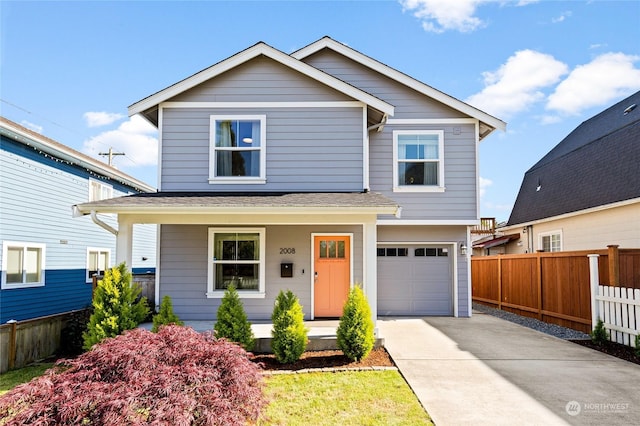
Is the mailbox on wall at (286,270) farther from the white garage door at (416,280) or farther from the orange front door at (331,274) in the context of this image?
the white garage door at (416,280)

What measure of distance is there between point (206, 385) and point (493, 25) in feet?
42.2

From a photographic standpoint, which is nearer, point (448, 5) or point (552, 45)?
point (448, 5)

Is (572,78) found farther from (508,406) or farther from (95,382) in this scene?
(95,382)

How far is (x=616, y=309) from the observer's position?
8164mm

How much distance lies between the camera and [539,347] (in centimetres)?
820

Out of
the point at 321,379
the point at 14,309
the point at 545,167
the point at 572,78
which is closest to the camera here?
the point at 321,379

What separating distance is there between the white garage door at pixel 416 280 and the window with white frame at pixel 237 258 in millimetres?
3683

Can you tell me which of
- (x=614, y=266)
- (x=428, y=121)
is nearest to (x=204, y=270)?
(x=428, y=121)

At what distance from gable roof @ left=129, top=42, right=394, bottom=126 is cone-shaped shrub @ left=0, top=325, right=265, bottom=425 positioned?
22.9ft

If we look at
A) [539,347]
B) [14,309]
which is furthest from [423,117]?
[14,309]

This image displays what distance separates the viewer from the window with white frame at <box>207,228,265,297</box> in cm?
1004

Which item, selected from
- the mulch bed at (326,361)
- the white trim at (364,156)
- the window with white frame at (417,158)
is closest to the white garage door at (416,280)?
the window with white frame at (417,158)

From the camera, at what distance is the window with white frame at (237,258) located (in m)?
10.0

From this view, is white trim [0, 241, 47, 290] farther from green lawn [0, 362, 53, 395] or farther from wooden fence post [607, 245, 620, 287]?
wooden fence post [607, 245, 620, 287]
